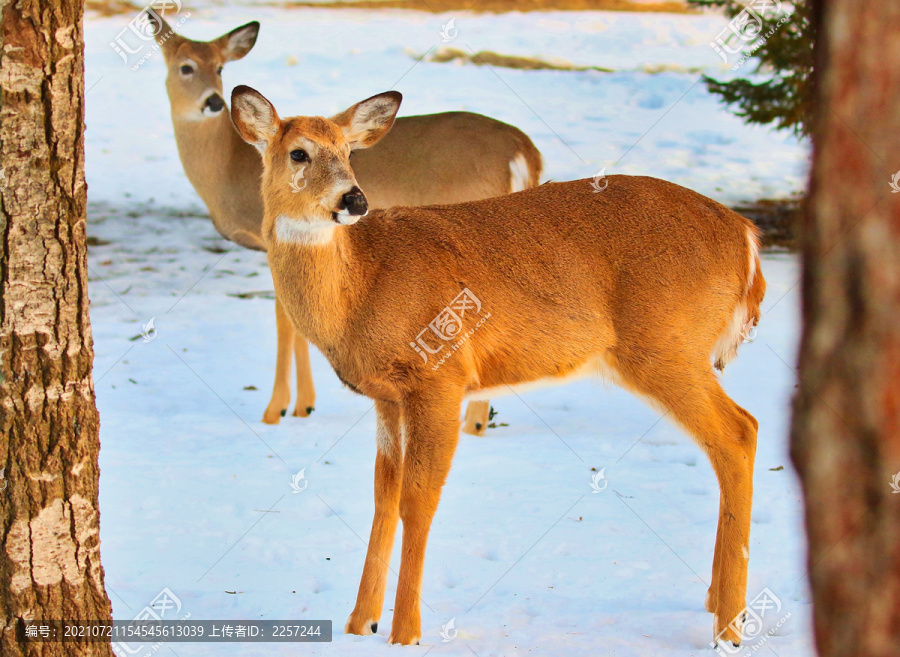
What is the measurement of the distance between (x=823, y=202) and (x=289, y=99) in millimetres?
14364

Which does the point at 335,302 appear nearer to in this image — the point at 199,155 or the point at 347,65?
the point at 199,155

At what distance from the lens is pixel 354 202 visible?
4059 mm

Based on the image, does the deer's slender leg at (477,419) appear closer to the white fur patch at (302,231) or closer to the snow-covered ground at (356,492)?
the snow-covered ground at (356,492)

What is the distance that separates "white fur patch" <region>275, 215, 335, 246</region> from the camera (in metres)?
4.29

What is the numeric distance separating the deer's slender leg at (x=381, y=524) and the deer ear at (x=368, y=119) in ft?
4.39

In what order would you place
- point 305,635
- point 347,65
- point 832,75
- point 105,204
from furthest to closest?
point 347,65, point 105,204, point 305,635, point 832,75

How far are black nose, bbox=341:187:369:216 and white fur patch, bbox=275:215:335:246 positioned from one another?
18 centimetres

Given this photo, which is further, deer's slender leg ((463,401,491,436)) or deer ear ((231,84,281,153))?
deer's slender leg ((463,401,491,436))

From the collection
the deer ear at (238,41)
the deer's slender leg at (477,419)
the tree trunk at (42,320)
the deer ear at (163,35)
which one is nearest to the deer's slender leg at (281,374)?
the deer's slender leg at (477,419)

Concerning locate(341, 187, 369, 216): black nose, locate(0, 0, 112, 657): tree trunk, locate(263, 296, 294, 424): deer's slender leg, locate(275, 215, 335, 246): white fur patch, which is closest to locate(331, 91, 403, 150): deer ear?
locate(275, 215, 335, 246): white fur patch

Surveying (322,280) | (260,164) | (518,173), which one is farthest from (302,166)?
(260,164)

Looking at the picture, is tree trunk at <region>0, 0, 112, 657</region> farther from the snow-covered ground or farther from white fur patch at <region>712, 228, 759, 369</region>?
white fur patch at <region>712, 228, 759, 369</region>

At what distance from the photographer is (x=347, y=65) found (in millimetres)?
16391

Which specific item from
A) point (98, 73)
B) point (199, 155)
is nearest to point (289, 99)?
point (98, 73)
